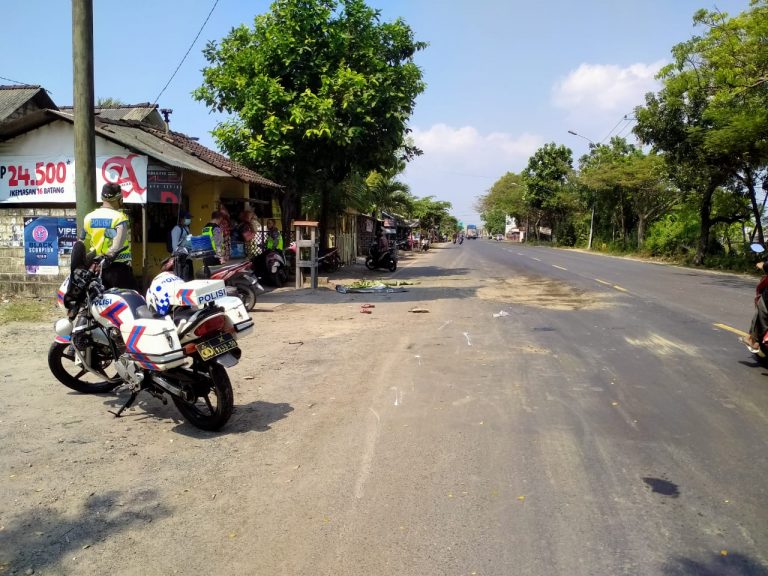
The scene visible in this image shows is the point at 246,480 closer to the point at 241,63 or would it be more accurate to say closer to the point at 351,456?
the point at 351,456

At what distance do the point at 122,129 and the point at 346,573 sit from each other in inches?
519

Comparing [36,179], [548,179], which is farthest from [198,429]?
[548,179]

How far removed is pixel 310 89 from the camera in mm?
17000

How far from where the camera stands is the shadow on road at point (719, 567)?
9.29ft

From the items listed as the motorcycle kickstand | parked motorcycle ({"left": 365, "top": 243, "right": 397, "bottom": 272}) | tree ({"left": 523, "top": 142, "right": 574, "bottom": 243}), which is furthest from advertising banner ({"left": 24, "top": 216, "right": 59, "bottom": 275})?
tree ({"left": 523, "top": 142, "right": 574, "bottom": 243})

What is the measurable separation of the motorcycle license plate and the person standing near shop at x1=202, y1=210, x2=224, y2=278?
5.69 m

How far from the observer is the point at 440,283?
58.6ft

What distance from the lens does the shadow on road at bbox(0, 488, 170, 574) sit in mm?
3021

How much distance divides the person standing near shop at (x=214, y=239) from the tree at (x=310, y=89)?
3.11 metres

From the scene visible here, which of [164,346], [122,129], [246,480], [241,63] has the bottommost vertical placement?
[246,480]

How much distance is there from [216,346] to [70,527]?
161 cm

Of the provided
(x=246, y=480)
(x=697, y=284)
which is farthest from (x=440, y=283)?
(x=246, y=480)

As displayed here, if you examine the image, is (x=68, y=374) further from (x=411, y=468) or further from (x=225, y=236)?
(x=225, y=236)

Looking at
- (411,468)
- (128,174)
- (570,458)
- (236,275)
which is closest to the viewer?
(411,468)
